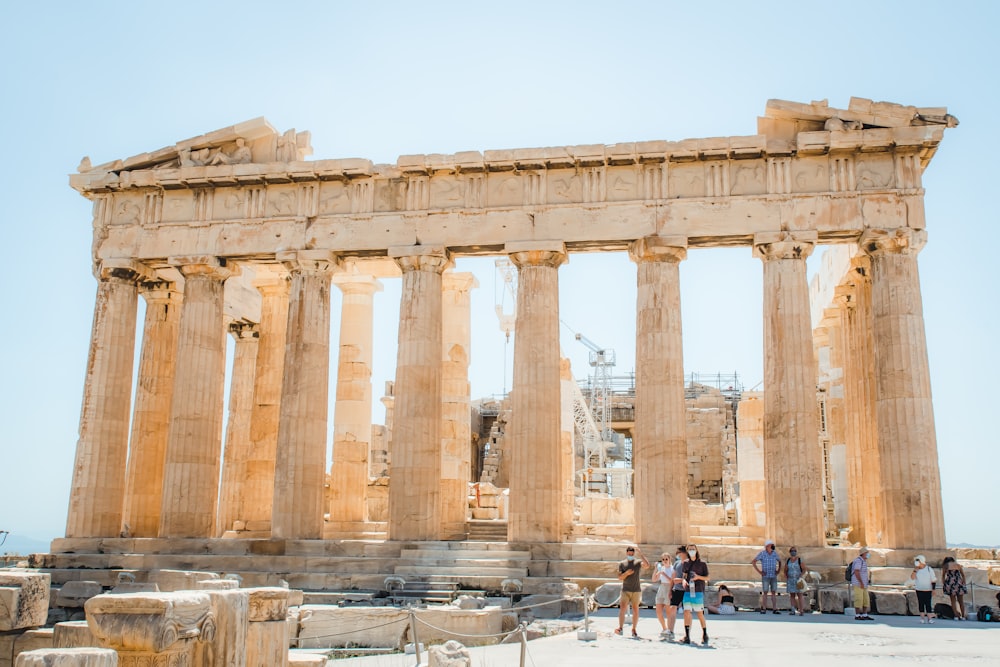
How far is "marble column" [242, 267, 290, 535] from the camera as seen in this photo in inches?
1164

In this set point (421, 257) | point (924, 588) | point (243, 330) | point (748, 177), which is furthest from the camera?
point (243, 330)

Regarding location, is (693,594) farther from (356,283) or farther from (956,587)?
(356,283)

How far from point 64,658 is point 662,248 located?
62.0 feet

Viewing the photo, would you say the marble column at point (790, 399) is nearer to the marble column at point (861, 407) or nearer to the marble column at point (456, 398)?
the marble column at point (861, 407)

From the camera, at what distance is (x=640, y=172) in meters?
25.3

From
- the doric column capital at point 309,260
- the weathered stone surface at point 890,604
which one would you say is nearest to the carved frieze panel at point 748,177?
the weathered stone surface at point 890,604

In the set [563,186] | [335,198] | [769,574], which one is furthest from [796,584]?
[335,198]

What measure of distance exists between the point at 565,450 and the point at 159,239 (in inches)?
545

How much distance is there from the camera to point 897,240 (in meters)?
23.6

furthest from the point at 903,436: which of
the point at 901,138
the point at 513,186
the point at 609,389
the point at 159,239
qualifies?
the point at 609,389

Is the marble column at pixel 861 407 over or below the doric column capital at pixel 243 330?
below

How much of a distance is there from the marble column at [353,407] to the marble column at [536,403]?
660 centimetres

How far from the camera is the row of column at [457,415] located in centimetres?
2319

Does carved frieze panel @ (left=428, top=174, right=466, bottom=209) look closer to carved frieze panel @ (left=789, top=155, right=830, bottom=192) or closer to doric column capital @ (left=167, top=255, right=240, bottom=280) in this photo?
doric column capital @ (left=167, top=255, right=240, bottom=280)
